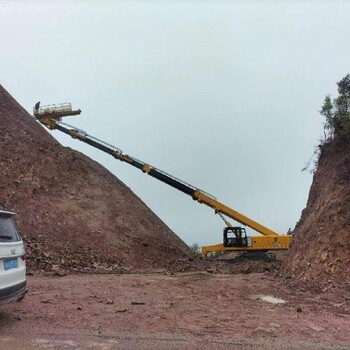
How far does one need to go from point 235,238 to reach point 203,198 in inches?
141

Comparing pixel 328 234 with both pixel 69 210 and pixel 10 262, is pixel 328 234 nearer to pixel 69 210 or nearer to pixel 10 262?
pixel 10 262

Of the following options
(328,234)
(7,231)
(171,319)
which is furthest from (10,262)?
(328,234)

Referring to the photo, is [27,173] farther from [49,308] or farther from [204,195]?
[49,308]

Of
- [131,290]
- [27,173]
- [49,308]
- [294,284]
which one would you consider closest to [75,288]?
[131,290]

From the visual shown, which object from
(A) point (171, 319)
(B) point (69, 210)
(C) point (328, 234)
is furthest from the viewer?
(B) point (69, 210)

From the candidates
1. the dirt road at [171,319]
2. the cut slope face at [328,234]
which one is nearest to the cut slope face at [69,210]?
the dirt road at [171,319]

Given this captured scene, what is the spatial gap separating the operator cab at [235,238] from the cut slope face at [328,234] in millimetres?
7742

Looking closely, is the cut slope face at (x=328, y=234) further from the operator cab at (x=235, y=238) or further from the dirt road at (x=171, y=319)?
the operator cab at (x=235, y=238)

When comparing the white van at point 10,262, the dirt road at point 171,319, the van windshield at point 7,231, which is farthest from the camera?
the van windshield at point 7,231

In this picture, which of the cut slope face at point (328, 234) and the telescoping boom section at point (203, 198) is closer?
the cut slope face at point (328, 234)

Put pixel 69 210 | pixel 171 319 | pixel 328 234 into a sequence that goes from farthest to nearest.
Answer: pixel 69 210
pixel 328 234
pixel 171 319

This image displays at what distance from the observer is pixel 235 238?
79.5ft

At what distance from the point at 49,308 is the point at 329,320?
5057 mm

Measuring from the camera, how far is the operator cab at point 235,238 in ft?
78.9
